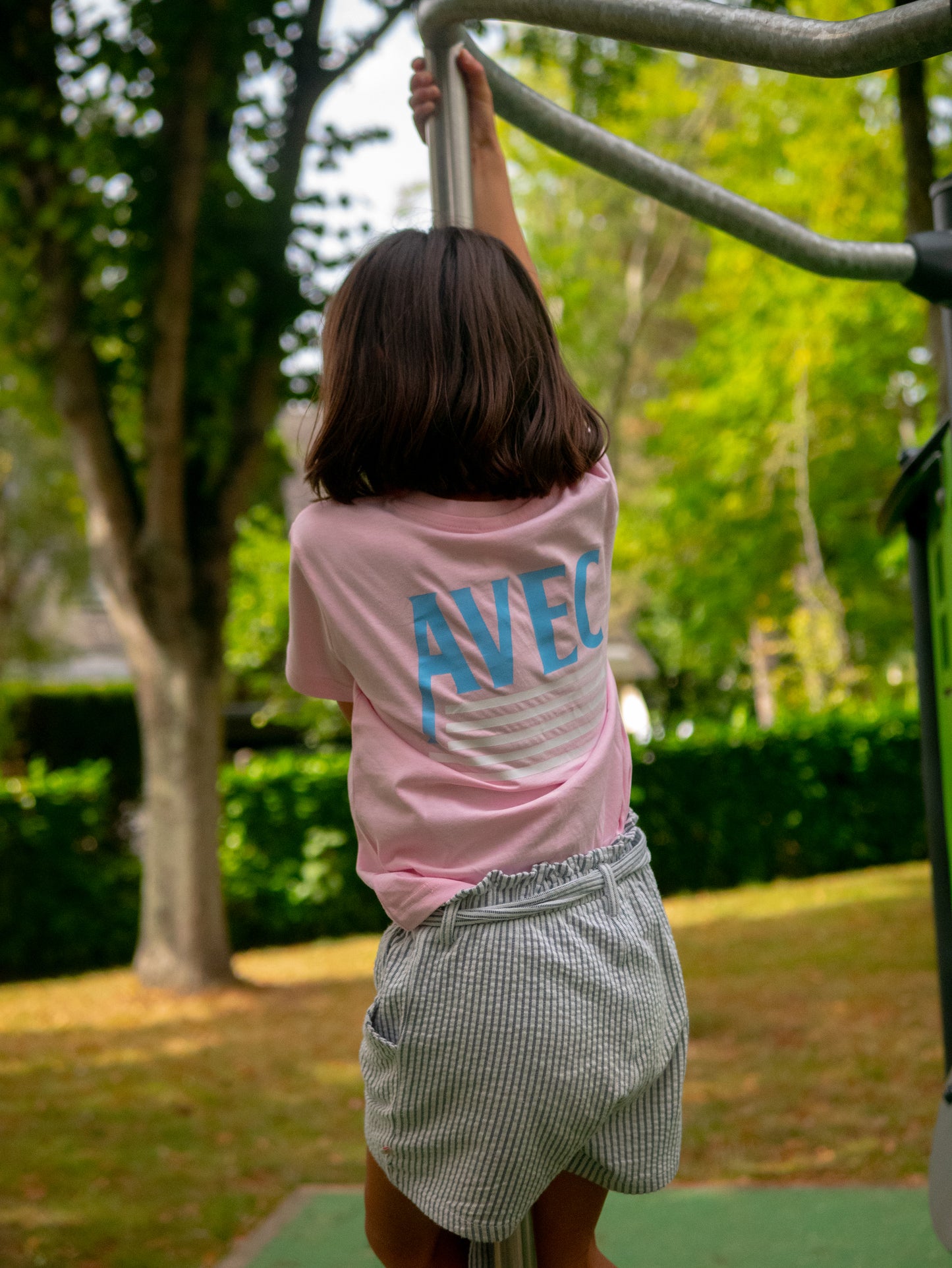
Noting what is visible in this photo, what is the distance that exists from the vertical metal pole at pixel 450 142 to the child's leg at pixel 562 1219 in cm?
119

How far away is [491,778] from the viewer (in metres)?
1.32

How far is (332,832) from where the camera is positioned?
29.4ft

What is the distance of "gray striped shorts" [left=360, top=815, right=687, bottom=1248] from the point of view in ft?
4.21

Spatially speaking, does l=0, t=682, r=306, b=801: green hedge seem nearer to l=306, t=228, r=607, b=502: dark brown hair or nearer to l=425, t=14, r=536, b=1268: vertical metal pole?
l=425, t=14, r=536, b=1268: vertical metal pole

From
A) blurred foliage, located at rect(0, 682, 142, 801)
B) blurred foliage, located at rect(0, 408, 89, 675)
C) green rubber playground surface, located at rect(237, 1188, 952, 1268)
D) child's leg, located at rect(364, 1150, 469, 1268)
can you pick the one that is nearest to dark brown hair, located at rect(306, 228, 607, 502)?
child's leg, located at rect(364, 1150, 469, 1268)

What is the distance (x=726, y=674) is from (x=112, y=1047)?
55.4 feet

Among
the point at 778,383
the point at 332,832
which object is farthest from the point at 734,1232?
the point at 778,383

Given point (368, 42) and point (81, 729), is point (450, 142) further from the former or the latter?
point (81, 729)

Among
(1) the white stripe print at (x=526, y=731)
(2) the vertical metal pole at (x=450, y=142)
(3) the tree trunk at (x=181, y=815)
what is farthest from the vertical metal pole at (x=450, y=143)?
(3) the tree trunk at (x=181, y=815)

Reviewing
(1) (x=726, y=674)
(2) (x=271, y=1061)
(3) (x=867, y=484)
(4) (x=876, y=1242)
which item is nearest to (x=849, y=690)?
(3) (x=867, y=484)

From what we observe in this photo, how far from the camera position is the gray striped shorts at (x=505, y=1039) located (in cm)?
128

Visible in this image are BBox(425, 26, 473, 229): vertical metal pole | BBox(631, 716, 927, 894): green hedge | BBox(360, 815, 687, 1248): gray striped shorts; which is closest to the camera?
BBox(360, 815, 687, 1248): gray striped shorts

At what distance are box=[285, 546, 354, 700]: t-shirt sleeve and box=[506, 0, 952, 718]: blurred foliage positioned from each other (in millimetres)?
8549

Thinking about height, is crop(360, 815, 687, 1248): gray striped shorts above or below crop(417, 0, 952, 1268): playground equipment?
below
